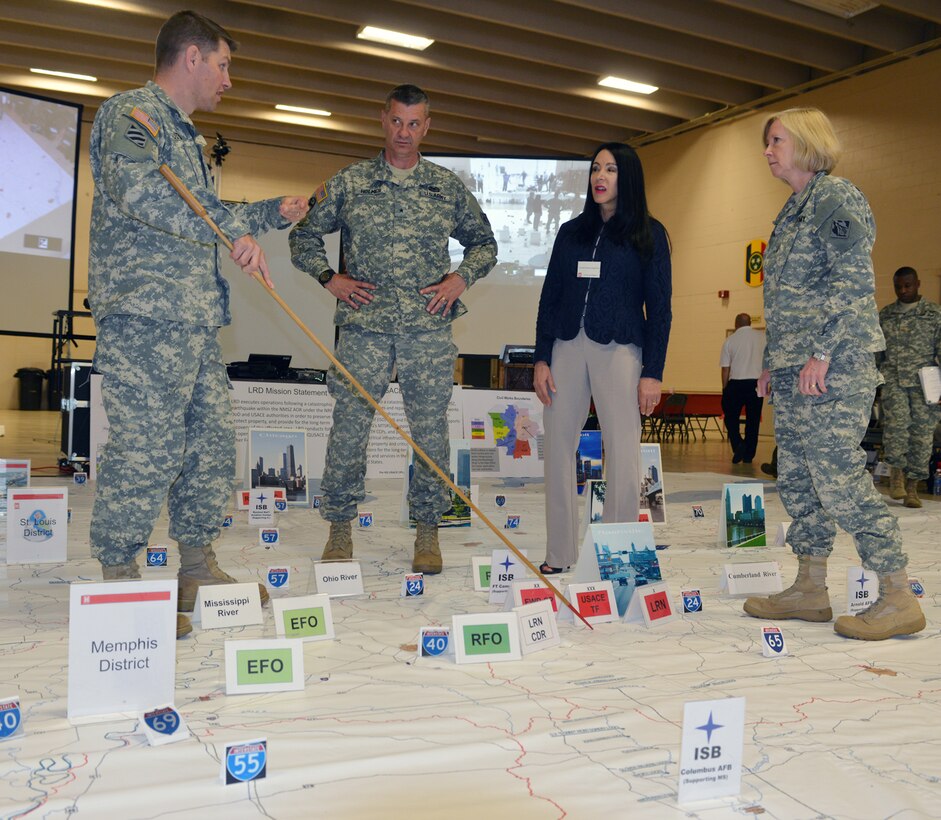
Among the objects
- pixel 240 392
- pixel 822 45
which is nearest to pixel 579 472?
pixel 240 392

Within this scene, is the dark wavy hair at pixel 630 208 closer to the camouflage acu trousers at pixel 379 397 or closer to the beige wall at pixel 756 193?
the camouflage acu trousers at pixel 379 397

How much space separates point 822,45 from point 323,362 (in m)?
6.16

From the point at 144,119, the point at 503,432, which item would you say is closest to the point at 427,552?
the point at 144,119

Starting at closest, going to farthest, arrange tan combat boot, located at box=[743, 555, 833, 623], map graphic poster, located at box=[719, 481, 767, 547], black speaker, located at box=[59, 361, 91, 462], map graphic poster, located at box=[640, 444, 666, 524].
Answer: tan combat boot, located at box=[743, 555, 833, 623]
map graphic poster, located at box=[719, 481, 767, 547]
map graphic poster, located at box=[640, 444, 666, 524]
black speaker, located at box=[59, 361, 91, 462]

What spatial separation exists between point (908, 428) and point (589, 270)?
368 cm

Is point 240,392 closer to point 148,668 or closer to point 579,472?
point 579,472

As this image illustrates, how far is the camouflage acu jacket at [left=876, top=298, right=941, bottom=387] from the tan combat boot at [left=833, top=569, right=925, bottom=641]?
11.8ft

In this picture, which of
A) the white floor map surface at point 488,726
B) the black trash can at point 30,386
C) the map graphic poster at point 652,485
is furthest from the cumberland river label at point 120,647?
the black trash can at point 30,386

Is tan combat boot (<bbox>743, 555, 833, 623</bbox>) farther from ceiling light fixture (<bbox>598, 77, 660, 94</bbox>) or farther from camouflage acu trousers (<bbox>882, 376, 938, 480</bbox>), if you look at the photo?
ceiling light fixture (<bbox>598, 77, 660, 94</bbox>)

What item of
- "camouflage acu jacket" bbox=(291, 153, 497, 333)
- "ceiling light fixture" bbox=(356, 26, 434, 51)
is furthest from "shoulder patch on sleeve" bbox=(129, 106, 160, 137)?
"ceiling light fixture" bbox=(356, 26, 434, 51)

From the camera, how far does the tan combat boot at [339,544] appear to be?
300 centimetres

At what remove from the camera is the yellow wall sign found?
10531 millimetres

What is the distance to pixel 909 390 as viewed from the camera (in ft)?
18.2

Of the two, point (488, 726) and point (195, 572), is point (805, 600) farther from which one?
point (195, 572)
